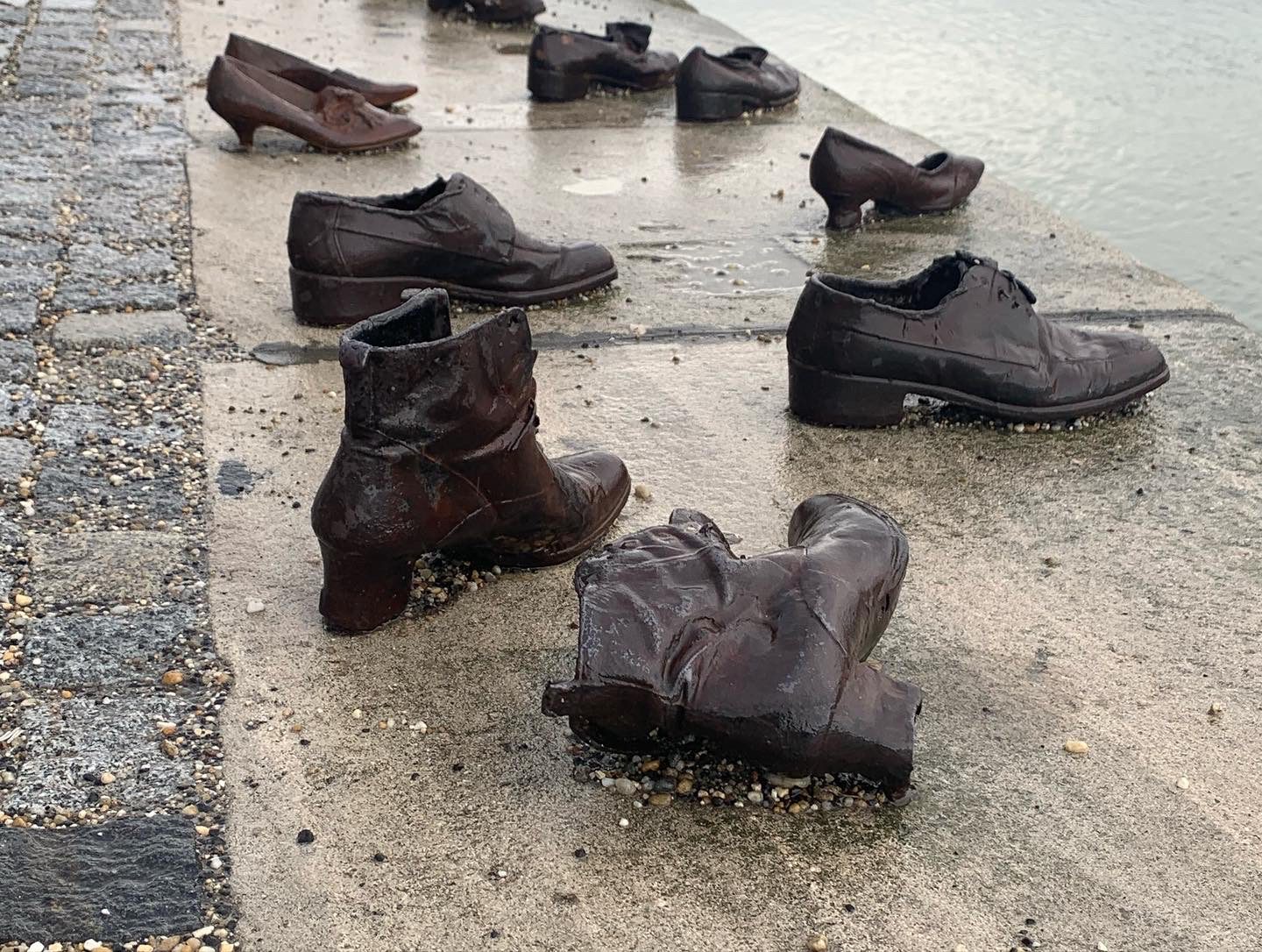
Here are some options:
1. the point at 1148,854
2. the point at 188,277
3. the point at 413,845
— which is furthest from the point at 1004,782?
the point at 188,277

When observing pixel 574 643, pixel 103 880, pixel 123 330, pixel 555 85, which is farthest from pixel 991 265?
pixel 555 85

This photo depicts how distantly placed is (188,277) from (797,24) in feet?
21.2

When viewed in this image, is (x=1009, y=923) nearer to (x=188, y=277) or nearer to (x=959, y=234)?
(x=188, y=277)

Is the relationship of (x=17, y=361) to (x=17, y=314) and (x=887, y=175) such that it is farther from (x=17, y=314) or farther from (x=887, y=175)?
(x=887, y=175)

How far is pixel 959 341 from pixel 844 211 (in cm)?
169

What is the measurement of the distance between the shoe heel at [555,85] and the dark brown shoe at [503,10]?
1.72m

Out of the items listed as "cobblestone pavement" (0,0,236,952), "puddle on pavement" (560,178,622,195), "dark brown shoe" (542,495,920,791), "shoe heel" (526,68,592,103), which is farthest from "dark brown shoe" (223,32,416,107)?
"dark brown shoe" (542,495,920,791)

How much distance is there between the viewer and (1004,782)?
2133mm

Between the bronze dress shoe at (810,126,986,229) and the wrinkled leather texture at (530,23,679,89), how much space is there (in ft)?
6.75

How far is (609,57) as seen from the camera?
661 centimetres

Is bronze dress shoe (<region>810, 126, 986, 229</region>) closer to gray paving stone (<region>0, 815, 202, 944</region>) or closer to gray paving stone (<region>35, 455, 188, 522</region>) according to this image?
gray paving stone (<region>35, 455, 188, 522</region>)

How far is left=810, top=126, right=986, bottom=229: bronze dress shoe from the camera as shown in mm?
4762

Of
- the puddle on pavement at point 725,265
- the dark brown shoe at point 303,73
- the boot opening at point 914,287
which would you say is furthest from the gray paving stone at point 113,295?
the dark brown shoe at point 303,73

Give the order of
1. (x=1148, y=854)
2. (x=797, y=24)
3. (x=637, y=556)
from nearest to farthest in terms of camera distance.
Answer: (x=1148, y=854)
(x=637, y=556)
(x=797, y=24)
